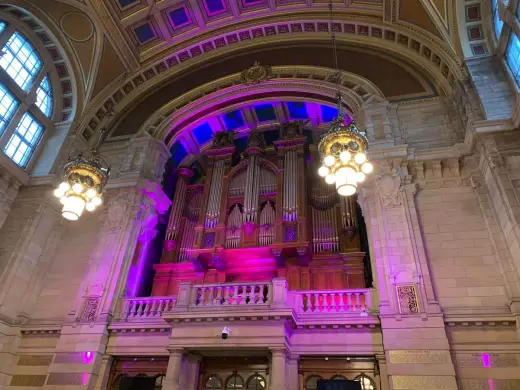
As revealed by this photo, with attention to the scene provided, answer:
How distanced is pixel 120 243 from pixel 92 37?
7.18m

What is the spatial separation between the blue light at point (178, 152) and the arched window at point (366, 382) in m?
10.2

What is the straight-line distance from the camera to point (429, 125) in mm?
10875

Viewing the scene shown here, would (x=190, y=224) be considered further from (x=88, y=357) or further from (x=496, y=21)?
(x=496, y=21)

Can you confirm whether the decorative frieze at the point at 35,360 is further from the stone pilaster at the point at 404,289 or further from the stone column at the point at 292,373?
the stone pilaster at the point at 404,289

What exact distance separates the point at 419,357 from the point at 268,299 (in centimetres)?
318

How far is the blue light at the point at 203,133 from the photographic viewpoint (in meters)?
14.9

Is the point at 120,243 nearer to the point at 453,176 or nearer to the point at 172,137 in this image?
the point at 172,137

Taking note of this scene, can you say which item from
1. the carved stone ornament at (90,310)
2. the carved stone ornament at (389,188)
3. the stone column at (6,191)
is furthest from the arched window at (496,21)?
the stone column at (6,191)

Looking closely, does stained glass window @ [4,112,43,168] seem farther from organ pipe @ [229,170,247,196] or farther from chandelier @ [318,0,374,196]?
chandelier @ [318,0,374,196]

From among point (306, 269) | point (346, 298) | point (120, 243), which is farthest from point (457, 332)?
point (120, 243)

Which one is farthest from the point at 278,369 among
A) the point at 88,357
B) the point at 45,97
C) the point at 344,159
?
the point at 45,97

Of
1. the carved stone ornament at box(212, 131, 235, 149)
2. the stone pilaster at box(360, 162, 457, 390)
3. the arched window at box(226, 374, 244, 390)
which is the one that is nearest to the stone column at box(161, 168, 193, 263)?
the carved stone ornament at box(212, 131, 235, 149)

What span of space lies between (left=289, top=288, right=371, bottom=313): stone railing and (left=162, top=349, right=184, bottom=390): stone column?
275 cm

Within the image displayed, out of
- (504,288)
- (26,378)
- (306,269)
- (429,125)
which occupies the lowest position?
(26,378)
